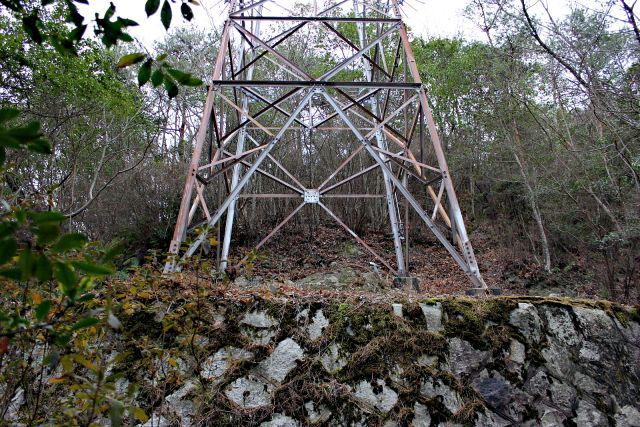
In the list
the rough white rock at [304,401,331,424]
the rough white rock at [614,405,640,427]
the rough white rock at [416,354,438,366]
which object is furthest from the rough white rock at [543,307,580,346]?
the rough white rock at [304,401,331,424]

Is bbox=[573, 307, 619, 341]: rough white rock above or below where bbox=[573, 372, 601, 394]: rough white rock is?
above

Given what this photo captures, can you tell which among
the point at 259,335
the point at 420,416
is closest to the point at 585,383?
the point at 420,416

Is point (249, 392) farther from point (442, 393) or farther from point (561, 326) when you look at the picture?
point (561, 326)

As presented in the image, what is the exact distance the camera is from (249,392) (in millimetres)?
3299

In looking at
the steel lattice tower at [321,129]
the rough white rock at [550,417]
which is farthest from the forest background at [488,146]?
the rough white rock at [550,417]

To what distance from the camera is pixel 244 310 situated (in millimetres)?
3668

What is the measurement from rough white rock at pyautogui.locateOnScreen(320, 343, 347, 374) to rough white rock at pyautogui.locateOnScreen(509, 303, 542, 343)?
133 centimetres

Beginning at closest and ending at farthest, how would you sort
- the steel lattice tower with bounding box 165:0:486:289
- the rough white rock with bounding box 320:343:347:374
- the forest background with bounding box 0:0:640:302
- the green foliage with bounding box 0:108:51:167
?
the green foliage with bounding box 0:108:51:167, the rough white rock with bounding box 320:343:347:374, the steel lattice tower with bounding box 165:0:486:289, the forest background with bounding box 0:0:640:302

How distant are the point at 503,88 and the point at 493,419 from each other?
916 cm

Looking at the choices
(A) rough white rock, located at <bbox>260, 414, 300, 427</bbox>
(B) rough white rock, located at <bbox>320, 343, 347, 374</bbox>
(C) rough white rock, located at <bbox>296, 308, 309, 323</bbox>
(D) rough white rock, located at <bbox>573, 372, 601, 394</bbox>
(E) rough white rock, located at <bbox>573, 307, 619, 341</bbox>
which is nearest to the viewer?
(A) rough white rock, located at <bbox>260, 414, 300, 427</bbox>

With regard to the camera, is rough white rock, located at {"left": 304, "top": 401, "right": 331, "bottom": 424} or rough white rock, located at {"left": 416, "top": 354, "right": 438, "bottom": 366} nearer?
rough white rock, located at {"left": 304, "top": 401, "right": 331, "bottom": 424}

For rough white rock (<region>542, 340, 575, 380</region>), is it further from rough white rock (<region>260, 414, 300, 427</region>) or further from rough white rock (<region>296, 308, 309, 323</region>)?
rough white rock (<region>260, 414, 300, 427</region>)

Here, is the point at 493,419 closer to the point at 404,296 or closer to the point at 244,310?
the point at 404,296

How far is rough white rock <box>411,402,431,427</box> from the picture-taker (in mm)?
3244
